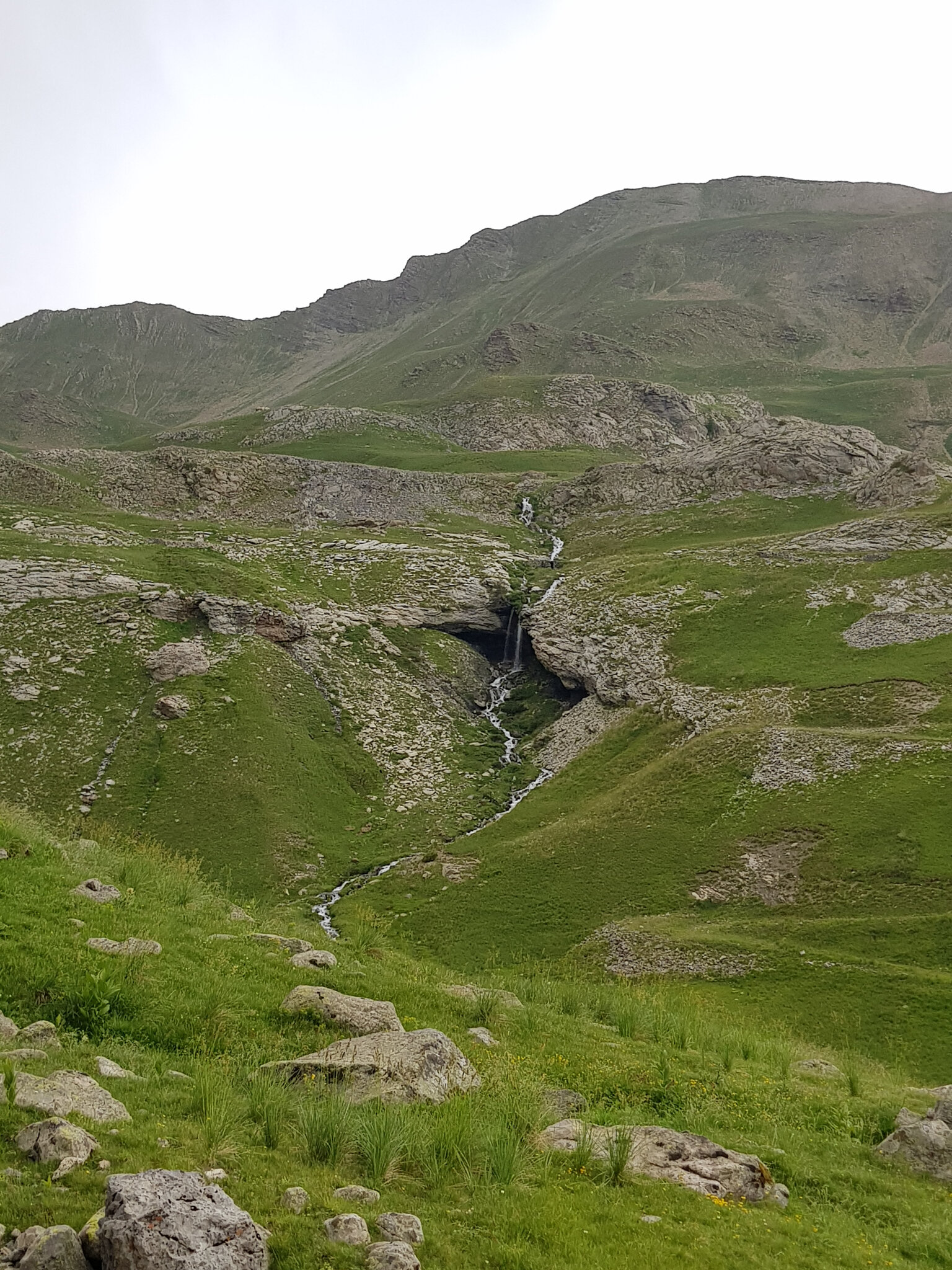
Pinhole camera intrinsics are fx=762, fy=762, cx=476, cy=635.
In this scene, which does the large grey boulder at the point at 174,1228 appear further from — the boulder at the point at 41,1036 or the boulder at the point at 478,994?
the boulder at the point at 478,994

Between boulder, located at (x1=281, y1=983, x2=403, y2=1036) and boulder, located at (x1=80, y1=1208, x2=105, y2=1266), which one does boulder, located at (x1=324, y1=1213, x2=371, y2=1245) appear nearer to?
boulder, located at (x1=80, y1=1208, x2=105, y2=1266)

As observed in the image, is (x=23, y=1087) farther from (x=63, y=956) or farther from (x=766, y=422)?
(x=766, y=422)

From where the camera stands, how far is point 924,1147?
13.7 metres

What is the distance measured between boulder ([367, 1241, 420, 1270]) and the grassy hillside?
25 cm

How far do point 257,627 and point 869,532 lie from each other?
65.9 meters

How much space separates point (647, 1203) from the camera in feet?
35.5

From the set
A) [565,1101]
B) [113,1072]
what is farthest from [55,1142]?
[565,1101]

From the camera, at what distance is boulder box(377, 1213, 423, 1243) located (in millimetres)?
8930

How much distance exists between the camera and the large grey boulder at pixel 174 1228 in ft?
24.0

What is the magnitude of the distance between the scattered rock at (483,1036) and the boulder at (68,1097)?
28.4 ft

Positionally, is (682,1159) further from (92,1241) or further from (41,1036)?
(41,1036)

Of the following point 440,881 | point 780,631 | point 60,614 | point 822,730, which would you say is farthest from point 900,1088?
point 60,614

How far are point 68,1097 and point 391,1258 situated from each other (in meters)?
5.39

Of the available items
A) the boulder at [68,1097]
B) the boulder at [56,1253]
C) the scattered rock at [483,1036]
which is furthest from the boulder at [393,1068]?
the boulder at [56,1253]
